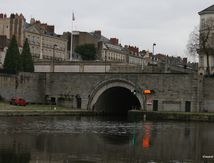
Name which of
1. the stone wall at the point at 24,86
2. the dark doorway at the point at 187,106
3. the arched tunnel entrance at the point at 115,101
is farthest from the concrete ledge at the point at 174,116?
the stone wall at the point at 24,86

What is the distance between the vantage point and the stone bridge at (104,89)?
223 ft

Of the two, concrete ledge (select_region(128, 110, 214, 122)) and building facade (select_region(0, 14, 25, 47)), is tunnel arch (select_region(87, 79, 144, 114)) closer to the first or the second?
concrete ledge (select_region(128, 110, 214, 122))

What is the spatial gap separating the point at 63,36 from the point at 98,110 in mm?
73267

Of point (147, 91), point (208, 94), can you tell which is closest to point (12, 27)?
point (147, 91)

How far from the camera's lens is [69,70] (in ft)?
277

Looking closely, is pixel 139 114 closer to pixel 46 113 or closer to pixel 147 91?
pixel 147 91

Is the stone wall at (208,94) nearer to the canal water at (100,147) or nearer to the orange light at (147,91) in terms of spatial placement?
the orange light at (147,91)

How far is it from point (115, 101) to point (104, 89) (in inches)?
391

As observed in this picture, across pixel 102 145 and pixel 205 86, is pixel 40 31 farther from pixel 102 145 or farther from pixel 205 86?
pixel 102 145

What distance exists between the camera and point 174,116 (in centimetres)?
6197

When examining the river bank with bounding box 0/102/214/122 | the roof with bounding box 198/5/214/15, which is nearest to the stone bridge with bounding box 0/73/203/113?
the river bank with bounding box 0/102/214/122

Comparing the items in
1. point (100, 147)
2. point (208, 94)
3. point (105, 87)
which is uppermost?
point (105, 87)

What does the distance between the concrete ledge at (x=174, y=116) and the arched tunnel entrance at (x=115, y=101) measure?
8.80 m

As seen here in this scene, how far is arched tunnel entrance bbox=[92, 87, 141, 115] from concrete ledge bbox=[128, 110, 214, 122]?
8.80 meters
